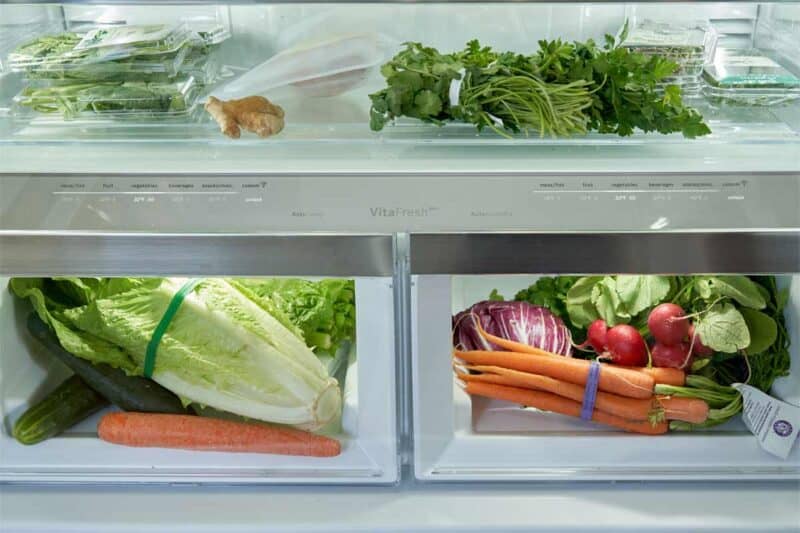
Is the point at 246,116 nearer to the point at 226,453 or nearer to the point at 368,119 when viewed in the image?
the point at 368,119

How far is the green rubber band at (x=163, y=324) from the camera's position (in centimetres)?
166

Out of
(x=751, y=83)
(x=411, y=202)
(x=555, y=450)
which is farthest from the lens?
(x=555, y=450)

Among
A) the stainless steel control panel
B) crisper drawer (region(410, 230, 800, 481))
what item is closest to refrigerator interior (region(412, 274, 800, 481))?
crisper drawer (region(410, 230, 800, 481))

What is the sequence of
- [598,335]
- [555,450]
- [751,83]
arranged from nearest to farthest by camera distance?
1. [751,83]
2. [555,450]
3. [598,335]

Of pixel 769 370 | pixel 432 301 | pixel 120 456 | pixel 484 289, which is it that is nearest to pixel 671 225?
pixel 432 301

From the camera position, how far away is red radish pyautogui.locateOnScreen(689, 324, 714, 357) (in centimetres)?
170

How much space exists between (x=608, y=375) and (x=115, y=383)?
899mm

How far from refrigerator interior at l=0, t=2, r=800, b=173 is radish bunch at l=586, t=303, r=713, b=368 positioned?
1.22 feet

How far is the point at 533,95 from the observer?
1413mm

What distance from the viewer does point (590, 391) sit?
65.9 inches

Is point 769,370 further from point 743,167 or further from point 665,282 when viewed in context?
point 743,167

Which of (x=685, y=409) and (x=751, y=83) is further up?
(x=751, y=83)

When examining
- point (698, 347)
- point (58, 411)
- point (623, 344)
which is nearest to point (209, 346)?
point (58, 411)

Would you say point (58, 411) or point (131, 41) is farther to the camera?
point (58, 411)
